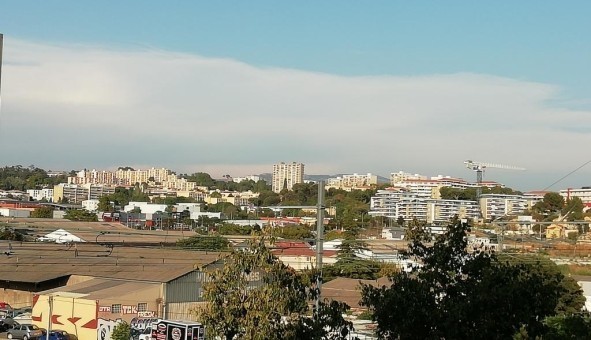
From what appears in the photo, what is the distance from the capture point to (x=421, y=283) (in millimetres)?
12320

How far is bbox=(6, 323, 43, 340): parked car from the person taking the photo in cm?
3125

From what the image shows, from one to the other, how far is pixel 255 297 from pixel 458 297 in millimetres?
3486

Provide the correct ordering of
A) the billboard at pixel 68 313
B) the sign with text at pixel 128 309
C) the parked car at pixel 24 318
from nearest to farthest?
the billboard at pixel 68 313
the sign with text at pixel 128 309
the parked car at pixel 24 318

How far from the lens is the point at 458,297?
12.1m

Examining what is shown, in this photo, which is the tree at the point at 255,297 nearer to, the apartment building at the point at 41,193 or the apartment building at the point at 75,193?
the apartment building at the point at 41,193

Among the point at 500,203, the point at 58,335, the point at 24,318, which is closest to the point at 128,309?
the point at 58,335

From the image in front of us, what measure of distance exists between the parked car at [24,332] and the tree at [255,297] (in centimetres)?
1916

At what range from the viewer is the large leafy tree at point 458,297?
11.6m

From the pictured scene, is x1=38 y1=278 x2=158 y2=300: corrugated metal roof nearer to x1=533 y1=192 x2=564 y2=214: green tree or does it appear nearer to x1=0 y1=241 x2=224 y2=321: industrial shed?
x1=0 y1=241 x2=224 y2=321: industrial shed

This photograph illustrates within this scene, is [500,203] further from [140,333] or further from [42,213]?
[140,333]

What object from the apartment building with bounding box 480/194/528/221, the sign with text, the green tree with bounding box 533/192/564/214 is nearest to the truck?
the sign with text

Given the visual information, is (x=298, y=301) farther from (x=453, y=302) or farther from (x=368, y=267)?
(x=368, y=267)

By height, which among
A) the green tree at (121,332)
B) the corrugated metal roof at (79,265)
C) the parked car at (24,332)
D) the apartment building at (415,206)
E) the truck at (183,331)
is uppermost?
the apartment building at (415,206)

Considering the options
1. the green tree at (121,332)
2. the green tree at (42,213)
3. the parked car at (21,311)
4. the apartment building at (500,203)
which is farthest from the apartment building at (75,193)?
the green tree at (121,332)
